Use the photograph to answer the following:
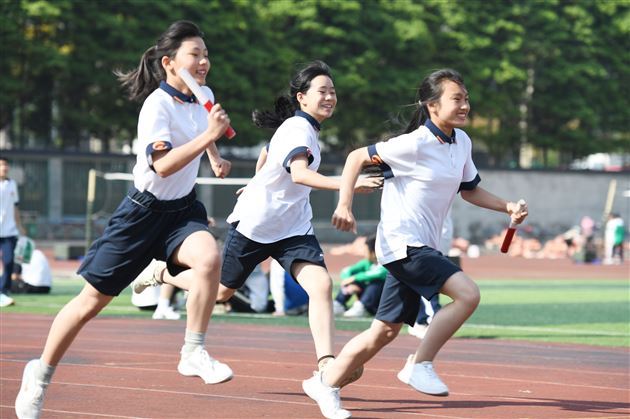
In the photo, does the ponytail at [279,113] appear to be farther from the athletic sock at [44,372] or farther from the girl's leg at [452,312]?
the athletic sock at [44,372]

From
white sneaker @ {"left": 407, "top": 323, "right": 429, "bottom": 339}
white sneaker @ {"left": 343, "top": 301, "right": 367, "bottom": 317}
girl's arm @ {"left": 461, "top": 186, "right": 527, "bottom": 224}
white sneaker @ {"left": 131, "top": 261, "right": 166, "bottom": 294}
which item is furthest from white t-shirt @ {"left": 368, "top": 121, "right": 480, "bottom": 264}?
white sneaker @ {"left": 343, "top": 301, "right": 367, "bottom": 317}

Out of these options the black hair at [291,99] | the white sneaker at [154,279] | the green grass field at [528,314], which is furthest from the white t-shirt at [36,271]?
the black hair at [291,99]

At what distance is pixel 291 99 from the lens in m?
8.16

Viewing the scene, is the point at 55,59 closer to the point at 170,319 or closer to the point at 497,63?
the point at 497,63

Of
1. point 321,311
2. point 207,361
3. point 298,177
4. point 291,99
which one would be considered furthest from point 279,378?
Answer: point 207,361

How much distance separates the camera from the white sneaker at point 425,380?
730 cm

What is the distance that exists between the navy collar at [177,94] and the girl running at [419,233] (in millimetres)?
903

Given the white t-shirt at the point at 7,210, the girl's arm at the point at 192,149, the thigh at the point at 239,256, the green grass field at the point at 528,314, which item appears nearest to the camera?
the girl's arm at the point at 192,149

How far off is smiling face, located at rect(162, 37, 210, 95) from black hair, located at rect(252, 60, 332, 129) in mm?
1113

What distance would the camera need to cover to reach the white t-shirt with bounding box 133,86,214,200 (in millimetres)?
6707

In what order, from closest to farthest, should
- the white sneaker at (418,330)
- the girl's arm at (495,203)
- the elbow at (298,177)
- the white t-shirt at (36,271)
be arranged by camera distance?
the girl's arm at (495,203) < the elbow at (298,177) < the white sneaker at (418,330) < the white t-shirt at (36,271)

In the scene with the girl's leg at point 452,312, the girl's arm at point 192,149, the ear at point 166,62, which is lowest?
the girl's leg at point 452,312

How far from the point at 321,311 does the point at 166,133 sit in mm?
1392

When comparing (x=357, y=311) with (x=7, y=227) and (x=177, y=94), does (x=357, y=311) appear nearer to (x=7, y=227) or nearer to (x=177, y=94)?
(x=7, y=227)
